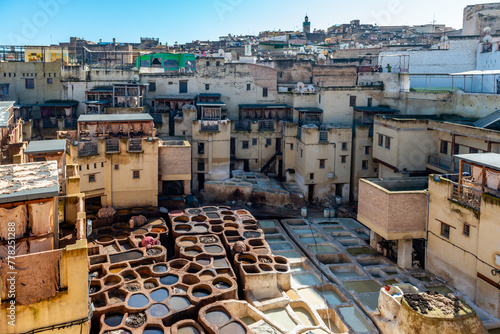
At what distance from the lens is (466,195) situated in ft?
82.6

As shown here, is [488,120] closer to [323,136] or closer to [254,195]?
[323,136]

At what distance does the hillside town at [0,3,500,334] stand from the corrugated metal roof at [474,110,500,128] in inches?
9.6

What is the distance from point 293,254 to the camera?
1220 inches

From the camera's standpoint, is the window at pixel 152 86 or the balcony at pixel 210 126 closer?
the balcony at pixel 210 126

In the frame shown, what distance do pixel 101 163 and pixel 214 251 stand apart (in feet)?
39.1

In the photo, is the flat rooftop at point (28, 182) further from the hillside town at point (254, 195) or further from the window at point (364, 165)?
the window at point (364, 165)

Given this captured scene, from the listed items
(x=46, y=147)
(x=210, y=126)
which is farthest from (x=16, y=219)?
(x=210, y=126)

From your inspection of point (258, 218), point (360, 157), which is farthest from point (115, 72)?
A: point (360, 157)

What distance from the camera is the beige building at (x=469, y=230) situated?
75.7 feet

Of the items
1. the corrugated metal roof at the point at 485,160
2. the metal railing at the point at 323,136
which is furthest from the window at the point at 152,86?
the corrugated metal roof at the point at 485,160

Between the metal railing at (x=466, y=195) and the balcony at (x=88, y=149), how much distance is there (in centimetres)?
2461

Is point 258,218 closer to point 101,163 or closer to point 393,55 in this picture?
point 101,163

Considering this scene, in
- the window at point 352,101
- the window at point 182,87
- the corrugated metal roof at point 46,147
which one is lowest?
the corrugated metal roof at point 46,147

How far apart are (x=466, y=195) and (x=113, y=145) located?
81.1 feet
